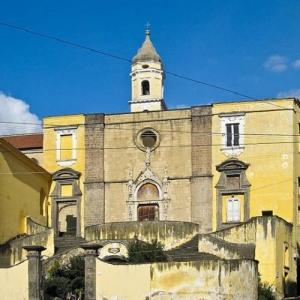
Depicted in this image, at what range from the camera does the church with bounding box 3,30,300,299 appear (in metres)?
52.3

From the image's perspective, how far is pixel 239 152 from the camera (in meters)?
53.5

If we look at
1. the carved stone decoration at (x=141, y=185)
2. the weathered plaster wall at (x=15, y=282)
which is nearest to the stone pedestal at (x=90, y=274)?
the weathered plaster wall at (x=15, y=282)

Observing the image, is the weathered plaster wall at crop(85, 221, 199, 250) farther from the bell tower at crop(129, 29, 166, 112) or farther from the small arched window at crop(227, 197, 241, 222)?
the bell tower at crop(129, 29, 166, 112)

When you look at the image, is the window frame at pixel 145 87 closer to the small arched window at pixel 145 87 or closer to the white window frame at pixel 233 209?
the small arched window at pixel 145 87

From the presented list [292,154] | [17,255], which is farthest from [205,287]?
[292,154]

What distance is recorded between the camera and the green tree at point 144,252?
4138 centimetres

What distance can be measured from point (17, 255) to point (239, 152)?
15.0 m

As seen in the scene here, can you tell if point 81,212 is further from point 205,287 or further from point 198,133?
point 205,287

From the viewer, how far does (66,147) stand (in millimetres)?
56812

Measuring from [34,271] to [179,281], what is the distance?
21.4ft

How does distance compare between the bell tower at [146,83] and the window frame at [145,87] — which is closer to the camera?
the bell tower at [146,83]

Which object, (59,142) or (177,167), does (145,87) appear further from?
(177,167)

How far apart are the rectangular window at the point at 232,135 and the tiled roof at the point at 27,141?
13.2 meters

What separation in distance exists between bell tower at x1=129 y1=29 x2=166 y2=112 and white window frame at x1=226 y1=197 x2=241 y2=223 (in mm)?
15409
